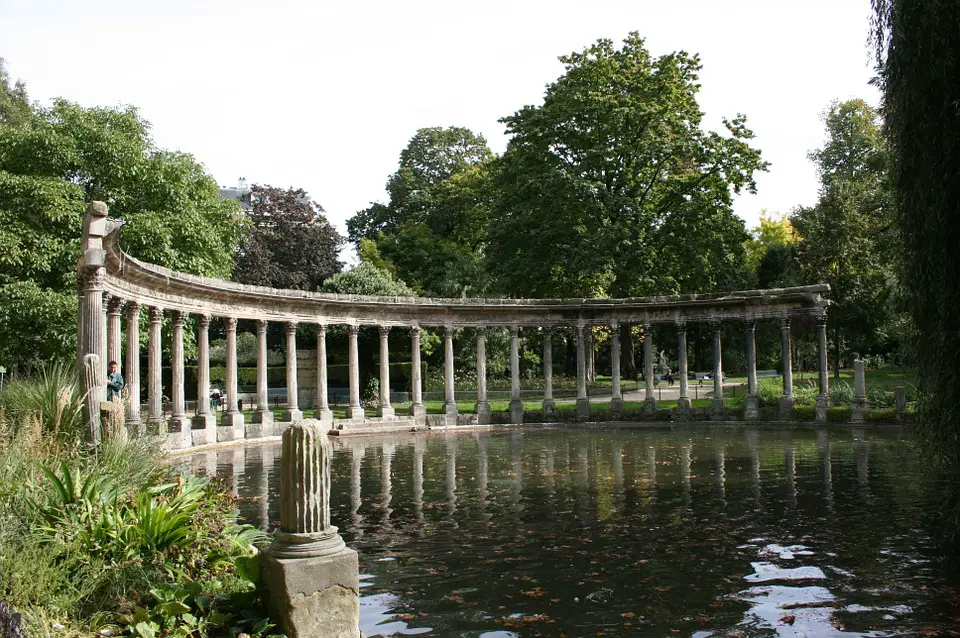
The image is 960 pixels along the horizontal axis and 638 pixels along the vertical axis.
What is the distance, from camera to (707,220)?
44.2 meters

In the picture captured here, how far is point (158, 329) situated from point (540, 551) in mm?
22900

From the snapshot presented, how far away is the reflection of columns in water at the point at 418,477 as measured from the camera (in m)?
15.8

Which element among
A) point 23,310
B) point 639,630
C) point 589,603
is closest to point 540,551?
point 589,603

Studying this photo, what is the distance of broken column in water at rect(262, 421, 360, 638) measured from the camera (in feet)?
25.5

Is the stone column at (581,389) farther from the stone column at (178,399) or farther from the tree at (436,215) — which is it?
the stone column at (178,399)

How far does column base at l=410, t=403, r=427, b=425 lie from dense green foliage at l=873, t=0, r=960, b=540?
2963 centimetres

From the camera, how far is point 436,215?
65.6 meters

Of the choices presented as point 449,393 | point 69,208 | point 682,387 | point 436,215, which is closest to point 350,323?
point 449,393

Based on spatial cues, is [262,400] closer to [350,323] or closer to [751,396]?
[350,323]

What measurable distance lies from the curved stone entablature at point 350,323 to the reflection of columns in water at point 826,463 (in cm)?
655

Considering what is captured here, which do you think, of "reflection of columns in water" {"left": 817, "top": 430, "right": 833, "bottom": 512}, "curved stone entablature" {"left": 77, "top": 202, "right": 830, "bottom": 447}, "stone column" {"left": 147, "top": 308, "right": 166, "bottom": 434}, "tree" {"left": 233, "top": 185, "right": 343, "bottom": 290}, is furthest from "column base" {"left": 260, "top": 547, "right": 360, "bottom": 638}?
"tree" {"left": 233, "top": 185, "right": 343, "bottom": 290}

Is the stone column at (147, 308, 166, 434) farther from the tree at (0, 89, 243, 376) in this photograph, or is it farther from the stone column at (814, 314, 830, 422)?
the stone column at (814, 314, 830, 422)

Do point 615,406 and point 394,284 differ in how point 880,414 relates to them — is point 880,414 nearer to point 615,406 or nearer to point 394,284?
point 615,406

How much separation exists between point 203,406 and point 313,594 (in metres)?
26.9
